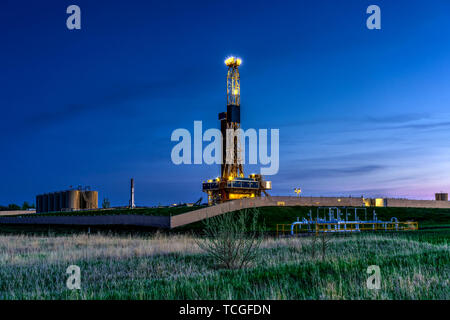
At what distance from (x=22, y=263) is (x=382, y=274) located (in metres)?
13.6

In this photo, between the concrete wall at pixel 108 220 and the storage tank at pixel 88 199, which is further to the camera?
the storage tank at pixel 88 199

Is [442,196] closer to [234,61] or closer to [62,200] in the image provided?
[234,61]

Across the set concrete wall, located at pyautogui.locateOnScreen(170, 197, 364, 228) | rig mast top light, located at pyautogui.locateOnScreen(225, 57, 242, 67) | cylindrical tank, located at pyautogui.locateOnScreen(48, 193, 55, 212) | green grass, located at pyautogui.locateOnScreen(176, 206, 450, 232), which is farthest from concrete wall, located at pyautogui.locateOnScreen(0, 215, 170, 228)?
rig mast top light, located at pyautogui.locateOnScreen(225, 57, 242, 67)

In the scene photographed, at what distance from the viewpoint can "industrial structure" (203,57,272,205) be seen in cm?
9000

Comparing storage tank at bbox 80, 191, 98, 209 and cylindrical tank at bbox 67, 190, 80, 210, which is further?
storage tank at bbox 80, 191, 98, 209

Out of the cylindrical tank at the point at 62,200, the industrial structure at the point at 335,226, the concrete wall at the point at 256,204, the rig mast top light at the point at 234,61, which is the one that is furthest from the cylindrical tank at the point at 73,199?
the industrial structure at the point at 335,226

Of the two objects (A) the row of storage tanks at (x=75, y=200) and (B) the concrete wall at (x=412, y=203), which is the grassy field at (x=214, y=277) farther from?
(A) the row of storage tanks at (x=75, y=200)

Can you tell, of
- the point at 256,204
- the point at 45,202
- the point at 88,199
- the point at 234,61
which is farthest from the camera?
the point at 45,202

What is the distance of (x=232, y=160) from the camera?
9225cm

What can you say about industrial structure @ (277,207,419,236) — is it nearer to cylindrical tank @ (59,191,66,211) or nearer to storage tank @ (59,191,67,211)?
storage tank @ (59,191,67,211)

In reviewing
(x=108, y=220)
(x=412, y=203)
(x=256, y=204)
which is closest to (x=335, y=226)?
(x=256, y=204)

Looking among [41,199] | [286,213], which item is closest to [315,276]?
[286,213]

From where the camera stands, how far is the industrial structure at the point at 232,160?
9000 centimetres
